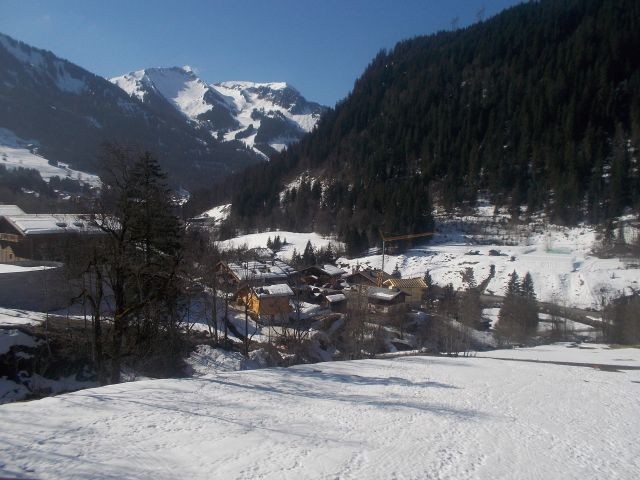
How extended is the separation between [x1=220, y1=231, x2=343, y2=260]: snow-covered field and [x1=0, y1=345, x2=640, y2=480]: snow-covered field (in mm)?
47718

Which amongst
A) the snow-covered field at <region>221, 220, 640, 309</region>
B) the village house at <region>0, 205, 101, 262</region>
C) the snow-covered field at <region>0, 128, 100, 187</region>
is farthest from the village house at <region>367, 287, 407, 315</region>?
the snow-covered field at <region>0, 128, 100, 187</region>

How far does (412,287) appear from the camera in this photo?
130 ft

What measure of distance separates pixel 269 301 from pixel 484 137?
75.9 m

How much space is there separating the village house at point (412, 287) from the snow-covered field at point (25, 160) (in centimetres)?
10071

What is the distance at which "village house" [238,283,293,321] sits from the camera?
28562 mm

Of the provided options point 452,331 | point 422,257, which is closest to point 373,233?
point 422,257

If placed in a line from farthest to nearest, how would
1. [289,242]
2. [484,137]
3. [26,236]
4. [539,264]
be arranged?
[484,137]
[289,242]
[539,264]
[26,236]

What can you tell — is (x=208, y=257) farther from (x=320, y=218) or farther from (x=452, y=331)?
(x=320, y=218)

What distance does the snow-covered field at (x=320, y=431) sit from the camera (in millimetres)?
4922

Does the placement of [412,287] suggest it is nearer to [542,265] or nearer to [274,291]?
[542,265]

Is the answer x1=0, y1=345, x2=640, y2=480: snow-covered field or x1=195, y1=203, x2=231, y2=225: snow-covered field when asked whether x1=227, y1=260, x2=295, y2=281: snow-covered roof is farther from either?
x1=195, y1=203, x2=231, y2=225: snow-covered field

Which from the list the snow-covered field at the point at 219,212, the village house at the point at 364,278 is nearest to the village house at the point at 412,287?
the village house at the point at 364,278

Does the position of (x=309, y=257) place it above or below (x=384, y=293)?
above

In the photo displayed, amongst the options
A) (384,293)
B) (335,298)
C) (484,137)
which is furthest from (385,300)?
(484,137)
